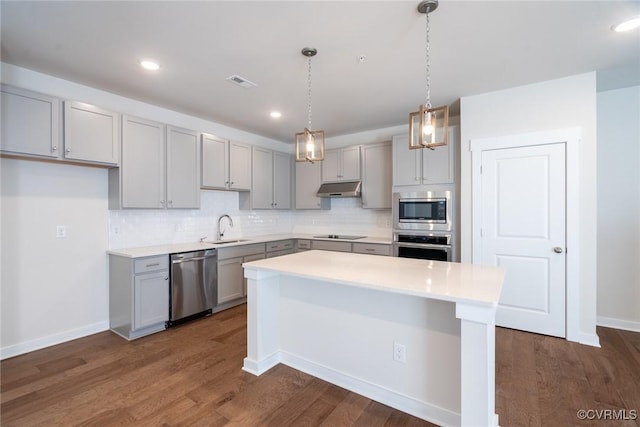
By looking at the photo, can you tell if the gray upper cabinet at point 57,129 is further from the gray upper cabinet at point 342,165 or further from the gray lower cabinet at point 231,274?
the gray upper cabinet at point 342,165

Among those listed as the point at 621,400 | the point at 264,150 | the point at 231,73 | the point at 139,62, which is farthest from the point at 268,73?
the point at 621,400

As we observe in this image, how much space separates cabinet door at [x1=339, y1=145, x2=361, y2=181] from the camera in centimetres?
471

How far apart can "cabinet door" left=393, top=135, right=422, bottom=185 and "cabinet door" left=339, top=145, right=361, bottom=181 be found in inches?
28.1

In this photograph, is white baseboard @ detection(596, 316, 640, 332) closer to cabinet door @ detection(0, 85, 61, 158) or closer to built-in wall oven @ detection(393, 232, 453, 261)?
built-in wall oven @ detection(393, 232, 453, 261)

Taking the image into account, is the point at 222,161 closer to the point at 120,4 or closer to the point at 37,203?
the point at 37,203

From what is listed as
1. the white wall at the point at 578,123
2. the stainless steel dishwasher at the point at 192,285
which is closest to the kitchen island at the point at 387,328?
the stainless steel dishwasher at the point at 192,285

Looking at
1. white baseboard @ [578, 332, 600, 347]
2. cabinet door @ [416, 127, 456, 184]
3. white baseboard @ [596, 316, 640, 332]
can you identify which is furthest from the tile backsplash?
white baseboard @ [596, 316, 640, 332]

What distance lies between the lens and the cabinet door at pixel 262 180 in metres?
4.79

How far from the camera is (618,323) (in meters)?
3.36

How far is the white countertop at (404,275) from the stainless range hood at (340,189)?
210cm

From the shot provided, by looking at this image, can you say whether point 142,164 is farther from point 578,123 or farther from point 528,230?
point 578,123

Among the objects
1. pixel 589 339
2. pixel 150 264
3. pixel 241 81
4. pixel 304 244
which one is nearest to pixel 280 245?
pixel 304 244

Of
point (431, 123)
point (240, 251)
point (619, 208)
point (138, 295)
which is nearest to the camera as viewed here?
point (431, 123)

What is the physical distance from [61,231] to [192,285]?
1.40 metres
